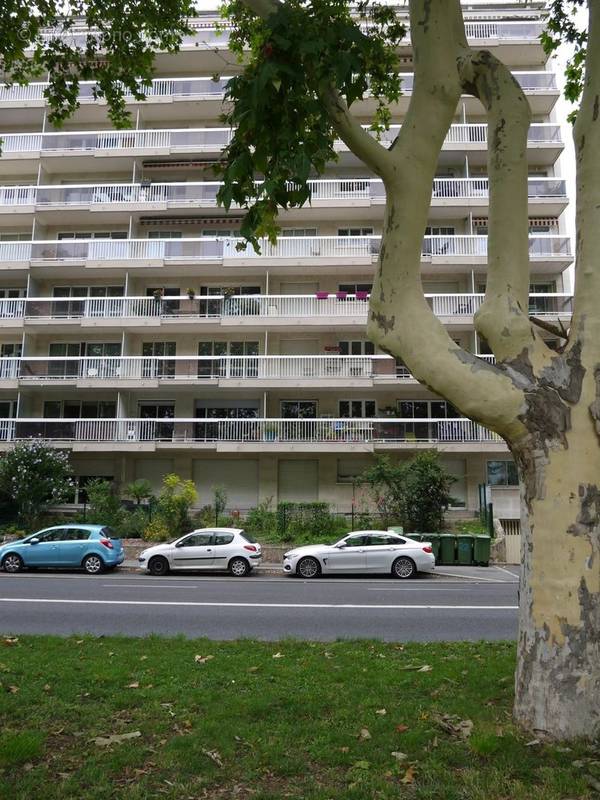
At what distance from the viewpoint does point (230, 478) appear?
91.1 feet

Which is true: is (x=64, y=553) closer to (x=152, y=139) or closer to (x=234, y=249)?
(x=234, y=249)

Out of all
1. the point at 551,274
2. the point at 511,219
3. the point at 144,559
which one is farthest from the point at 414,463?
the point at 511,219

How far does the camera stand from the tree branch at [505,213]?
483 cm

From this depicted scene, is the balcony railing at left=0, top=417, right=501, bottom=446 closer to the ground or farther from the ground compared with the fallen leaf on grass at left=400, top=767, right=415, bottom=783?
farther from the ground

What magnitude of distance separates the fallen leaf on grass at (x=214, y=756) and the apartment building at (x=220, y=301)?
21533mm

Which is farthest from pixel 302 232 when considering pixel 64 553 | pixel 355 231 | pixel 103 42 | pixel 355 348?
pixel 103 42

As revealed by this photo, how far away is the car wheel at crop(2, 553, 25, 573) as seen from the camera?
17938mm

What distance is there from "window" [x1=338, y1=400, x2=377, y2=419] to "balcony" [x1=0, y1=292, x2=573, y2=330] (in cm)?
369

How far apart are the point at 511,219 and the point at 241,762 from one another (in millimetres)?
4276

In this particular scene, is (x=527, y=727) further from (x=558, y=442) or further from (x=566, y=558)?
(x=558, y=442)

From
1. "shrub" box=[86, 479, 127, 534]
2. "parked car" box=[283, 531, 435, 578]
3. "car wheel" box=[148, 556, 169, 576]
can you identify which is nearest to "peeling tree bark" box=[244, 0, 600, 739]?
"parked car" box=[283, 531, 435, 578]

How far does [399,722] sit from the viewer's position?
15.2 feet

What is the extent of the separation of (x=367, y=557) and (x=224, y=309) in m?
14.4

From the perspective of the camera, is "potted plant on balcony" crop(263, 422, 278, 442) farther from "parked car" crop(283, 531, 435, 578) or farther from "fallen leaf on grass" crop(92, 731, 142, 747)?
"fallen leaf on grass" crop(92, 731, 142, 747)
